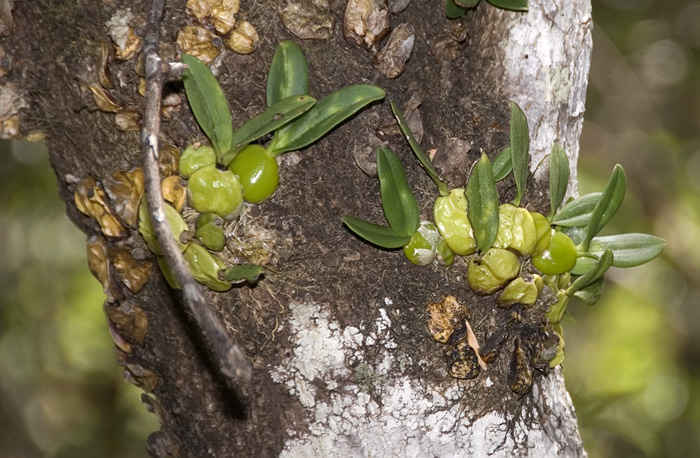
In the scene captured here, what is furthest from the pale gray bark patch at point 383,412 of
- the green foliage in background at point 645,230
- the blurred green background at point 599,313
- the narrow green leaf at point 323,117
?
the blurred green background at point 599,313

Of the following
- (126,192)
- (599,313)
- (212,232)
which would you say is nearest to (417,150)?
(212,232)

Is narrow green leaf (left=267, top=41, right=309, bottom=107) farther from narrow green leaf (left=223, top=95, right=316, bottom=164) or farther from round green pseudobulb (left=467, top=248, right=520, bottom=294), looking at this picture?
round green pseudobulb (left=467, top=248, right=520, bottom=294)

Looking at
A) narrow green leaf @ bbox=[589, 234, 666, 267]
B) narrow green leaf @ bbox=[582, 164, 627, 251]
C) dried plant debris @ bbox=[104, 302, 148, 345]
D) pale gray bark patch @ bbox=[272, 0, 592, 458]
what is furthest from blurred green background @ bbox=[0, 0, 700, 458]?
dried plant debris @ bbox=[104, 302, 148, 345]

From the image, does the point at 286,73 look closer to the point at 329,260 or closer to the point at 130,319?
the point at 329,260

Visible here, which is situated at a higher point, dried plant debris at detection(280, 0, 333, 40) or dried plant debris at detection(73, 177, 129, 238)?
dried plant debris at detection(280, 0, 333, 40)

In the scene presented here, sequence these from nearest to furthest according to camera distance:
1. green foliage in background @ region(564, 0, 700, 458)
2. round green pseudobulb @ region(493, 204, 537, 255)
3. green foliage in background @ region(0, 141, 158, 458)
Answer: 1. round green pseudobulb @ region(493, 204, 537, 255)
2. green foliage in background @ region(564, 0, 700, 458)
3. green foliage in background @ region(0, 141, 158, 458)

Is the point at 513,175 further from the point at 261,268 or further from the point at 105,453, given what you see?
the point at 105,453

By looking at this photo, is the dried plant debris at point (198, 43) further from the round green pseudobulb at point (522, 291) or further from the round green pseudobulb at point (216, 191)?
the round green pseudobulb at point (522, 291)

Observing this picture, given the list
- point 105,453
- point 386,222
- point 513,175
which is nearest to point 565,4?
point 513,175
